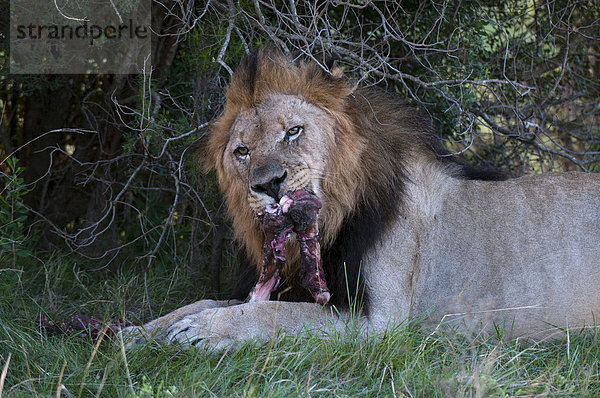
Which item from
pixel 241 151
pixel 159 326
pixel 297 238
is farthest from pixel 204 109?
pixel 159 326

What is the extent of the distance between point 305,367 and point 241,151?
1.29 metres

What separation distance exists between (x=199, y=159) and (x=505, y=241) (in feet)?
6.01

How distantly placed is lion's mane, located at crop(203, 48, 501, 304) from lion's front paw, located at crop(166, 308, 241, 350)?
25.3 inches

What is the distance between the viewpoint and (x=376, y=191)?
12.9 feet

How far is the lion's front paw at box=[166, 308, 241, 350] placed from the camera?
3279mm

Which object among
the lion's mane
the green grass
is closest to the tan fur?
the lion's mane

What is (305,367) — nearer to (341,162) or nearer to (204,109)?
(341,162)

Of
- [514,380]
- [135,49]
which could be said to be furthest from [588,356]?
[135,49]

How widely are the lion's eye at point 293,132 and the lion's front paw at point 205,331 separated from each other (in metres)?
0.95

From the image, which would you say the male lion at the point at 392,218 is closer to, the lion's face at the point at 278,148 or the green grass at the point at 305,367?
the lion's face at the point at 278,148

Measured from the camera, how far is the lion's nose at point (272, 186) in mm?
3486

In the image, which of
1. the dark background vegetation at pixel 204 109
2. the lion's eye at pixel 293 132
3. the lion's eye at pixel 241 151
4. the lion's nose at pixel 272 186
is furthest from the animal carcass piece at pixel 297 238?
the dark background vegetation at pixel 204 109

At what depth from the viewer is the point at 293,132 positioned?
12.4ft

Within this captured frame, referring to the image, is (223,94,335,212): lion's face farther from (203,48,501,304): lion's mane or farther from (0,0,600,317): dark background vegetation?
(0,0,600,317): dark background vegetation
